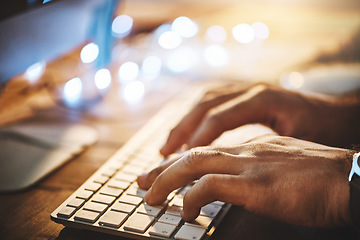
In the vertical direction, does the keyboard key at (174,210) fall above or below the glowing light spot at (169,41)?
below

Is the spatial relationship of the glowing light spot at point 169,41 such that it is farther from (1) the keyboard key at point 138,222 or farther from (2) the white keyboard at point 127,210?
(1) the keyboard key at point 138,222

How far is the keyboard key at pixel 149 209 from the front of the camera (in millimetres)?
519

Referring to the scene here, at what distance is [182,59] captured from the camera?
4.11 feet

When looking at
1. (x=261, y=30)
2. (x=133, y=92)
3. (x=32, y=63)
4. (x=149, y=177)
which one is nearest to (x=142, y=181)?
(x=149, y=177)

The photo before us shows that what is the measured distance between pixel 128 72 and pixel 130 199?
0.64 m

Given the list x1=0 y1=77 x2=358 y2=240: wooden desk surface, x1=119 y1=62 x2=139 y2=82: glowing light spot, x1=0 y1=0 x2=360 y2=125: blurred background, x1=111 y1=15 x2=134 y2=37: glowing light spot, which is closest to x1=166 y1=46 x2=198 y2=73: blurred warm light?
x1=0 y1=0 x2=360 y2=125: blurred background

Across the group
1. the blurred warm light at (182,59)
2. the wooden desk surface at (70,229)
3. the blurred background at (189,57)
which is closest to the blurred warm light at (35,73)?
the blurred background at (189,57)

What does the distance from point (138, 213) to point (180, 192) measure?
0.08m

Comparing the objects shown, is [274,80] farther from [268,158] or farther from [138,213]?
[138,213]

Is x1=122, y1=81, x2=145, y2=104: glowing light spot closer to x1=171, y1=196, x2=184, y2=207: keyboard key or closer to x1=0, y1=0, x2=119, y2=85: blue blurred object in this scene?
x1=0, y1=0, x2=119, y2=85: blue blurred object

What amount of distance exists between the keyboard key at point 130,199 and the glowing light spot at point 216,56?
74 centimetres

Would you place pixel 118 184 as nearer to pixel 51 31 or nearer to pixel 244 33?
pixel 51 31

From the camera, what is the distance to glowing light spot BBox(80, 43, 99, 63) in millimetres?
1018

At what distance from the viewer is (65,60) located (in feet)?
4.02
